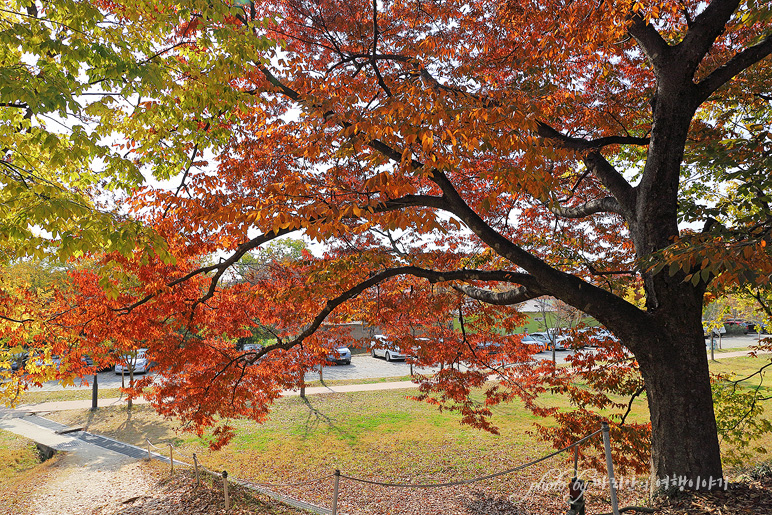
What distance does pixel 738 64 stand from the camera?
192 inches

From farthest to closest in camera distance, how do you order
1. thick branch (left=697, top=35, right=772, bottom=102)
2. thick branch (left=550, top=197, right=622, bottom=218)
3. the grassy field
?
the grassy field
thick branch (left=550, top=197, right=622, bottom=218)
thick branch (left=697, top=35, right=772, bottom=102)

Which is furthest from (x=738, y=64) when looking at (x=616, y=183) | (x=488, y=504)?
(x=488, y=504)

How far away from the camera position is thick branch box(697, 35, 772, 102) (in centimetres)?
483

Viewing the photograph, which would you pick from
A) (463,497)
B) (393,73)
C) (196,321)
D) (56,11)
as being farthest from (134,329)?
(463,497)

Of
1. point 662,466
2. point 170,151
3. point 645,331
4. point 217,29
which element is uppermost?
point 217,29

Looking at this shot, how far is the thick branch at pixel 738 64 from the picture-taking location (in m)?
4.83

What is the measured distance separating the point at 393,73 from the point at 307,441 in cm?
948

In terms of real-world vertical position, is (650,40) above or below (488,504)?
above

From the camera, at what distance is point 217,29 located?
205 inches

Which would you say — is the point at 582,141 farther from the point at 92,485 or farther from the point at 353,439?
the point at 92,485

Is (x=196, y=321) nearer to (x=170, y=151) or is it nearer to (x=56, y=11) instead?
(x=170, y=151)

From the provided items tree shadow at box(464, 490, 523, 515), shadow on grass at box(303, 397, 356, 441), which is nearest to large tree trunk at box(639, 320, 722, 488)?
tree shadow at box(464, 490, 523, 515)

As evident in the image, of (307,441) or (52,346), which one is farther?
(307,441)

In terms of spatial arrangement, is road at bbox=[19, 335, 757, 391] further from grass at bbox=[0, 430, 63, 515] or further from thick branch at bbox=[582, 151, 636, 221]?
thick branch at bbox=[582, 151, 636, 221]
